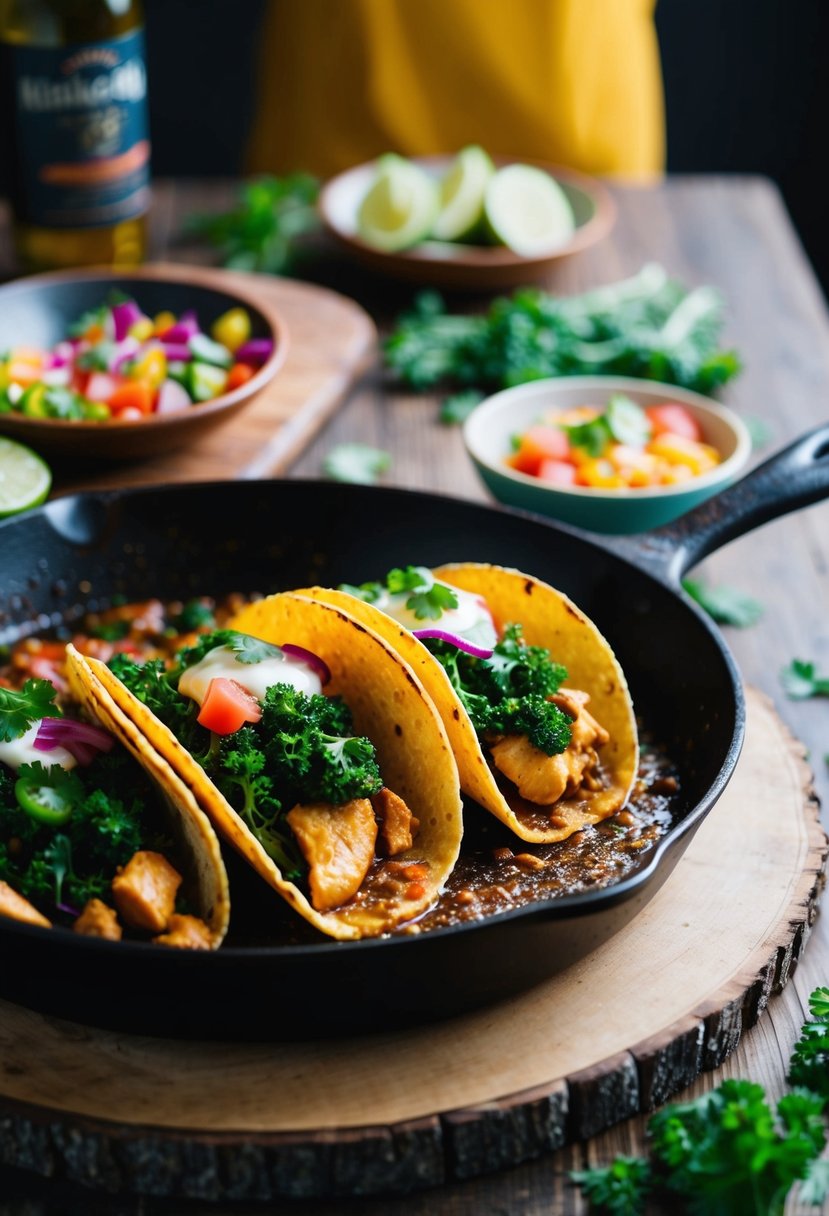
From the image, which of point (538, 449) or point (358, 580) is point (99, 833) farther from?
point (538, 449)

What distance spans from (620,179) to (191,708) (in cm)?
507

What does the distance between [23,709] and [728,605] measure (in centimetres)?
208

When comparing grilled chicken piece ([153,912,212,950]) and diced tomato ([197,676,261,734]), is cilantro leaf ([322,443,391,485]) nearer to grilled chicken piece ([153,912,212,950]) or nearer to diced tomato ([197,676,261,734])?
diced tomato ([197,676,261,734])

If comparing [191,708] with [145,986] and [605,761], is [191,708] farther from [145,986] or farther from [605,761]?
[605,761]

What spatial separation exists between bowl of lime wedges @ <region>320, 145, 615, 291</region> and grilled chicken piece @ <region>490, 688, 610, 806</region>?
9.74 ft

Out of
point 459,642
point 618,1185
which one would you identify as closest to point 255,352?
point 459,642

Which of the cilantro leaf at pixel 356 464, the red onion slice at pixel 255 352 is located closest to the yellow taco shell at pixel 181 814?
the cilantro leaf at pixel 356 464

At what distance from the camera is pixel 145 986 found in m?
2.03

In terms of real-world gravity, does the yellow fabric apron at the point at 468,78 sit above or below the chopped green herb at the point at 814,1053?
above

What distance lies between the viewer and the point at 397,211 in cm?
534

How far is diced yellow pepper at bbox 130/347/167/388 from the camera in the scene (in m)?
4.04

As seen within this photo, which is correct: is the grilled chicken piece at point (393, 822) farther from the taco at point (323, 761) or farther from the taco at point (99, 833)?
the taco at point (99, 833)

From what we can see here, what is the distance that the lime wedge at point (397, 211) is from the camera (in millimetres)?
5328

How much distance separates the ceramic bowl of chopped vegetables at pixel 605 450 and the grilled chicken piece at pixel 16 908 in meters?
2.06
